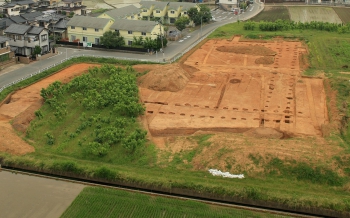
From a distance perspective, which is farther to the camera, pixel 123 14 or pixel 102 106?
pixel 123 14

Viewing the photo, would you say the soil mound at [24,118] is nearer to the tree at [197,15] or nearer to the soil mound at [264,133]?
the soil mound at [264,133]

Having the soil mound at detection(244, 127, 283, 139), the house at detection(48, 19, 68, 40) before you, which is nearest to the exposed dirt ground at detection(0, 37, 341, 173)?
the soil mound at detection(244, 127, 283, 139)

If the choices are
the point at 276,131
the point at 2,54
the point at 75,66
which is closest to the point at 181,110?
the point at 276,131

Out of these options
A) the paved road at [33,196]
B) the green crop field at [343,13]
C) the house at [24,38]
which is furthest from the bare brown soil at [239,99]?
the green crop field at [343,13]

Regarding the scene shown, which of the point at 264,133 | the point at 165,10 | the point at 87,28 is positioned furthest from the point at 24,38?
the point at 264,133

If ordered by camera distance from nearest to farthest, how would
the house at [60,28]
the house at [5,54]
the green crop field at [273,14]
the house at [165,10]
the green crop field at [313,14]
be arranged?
the house at [5,54] → the house at [60,28] → the house at [165,10] → the green crop field at [313,14] → the green crop field at [273,14]

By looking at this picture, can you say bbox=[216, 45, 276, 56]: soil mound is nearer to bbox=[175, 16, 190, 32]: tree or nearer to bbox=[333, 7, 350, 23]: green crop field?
bbox=[175, 16, 190, 32]: tree

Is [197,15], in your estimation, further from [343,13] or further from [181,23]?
[343,13]
